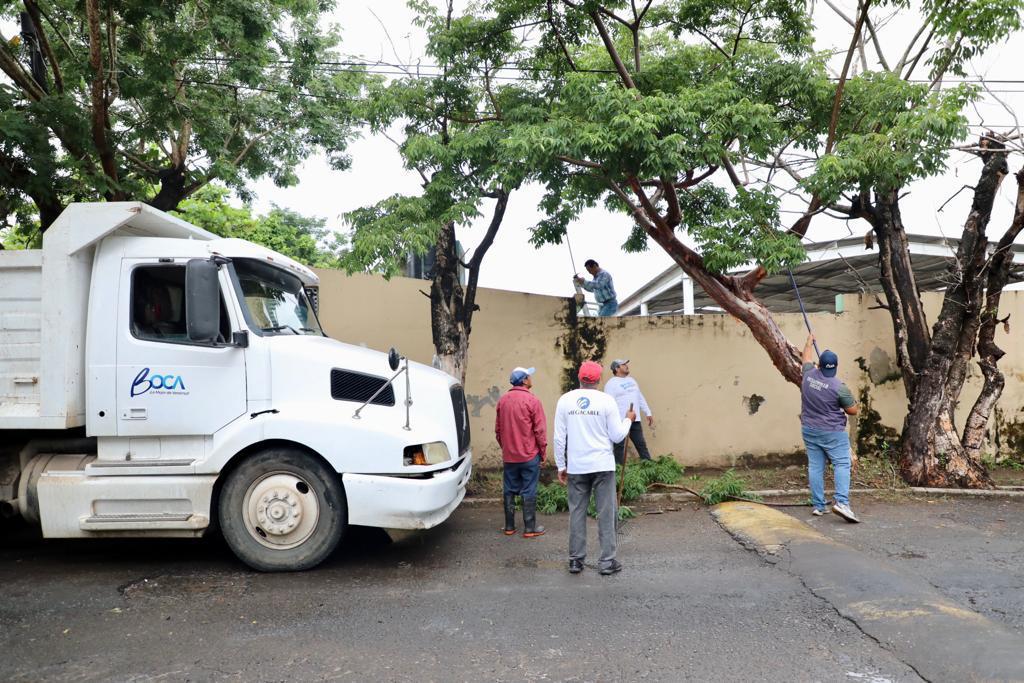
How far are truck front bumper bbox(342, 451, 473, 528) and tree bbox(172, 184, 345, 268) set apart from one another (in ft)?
34.0

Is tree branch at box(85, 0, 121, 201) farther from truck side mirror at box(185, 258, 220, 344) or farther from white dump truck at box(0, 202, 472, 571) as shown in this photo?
truck side mirror at box(185, 258, 220, 344)

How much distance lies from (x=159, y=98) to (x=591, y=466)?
8.01 meters

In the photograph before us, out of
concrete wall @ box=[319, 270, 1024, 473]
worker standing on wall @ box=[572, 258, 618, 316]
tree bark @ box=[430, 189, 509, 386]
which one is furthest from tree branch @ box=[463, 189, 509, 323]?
worker standing on wall @ box=[572, 258, 618, 316]

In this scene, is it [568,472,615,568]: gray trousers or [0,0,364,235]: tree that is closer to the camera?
[568,472,615,568]: gray trousers

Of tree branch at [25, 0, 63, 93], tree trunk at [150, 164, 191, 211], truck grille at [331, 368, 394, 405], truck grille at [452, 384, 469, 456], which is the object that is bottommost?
truck grille at [452, 384, 469, 456]

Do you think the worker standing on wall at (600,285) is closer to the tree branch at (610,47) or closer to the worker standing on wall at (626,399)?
the worker standing on wall at (626,399)

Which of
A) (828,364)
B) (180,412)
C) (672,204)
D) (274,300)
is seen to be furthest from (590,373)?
(672,204)

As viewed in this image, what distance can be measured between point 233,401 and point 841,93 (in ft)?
23.3

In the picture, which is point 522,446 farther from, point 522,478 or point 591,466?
point 591,466

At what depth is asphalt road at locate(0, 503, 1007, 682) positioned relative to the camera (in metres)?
4.11

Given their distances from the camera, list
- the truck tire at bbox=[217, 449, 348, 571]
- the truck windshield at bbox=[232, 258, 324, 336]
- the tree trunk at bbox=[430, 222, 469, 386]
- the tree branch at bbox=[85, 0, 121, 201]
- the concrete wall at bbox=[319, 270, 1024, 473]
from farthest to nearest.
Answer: the concrete wall at bbox=[319, 270, 1024, 473]
the tree trunk at bbox=[430, 222, 469, 386]
the tree branch at bbox=[85, 0, 121, 201]
the truck windshield at bbox=[232, 258, 324, 336]
the truck tire at bbox=[217, 449, 348, 571]

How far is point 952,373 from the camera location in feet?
29.2

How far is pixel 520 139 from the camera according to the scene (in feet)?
24.1

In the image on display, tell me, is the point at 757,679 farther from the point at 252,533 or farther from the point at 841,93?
the point at 841,93
